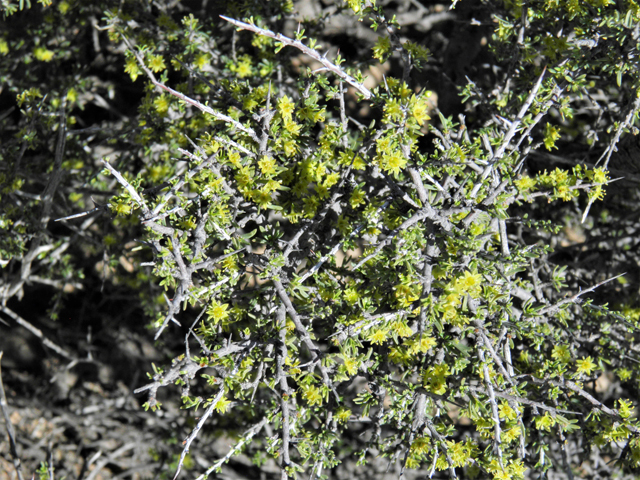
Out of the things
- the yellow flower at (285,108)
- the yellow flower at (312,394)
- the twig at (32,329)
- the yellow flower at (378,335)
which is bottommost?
the twig at (32,329)

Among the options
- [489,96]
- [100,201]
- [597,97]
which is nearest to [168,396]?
[100,201]

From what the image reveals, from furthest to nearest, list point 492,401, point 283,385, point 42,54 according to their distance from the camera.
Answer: point 42,54 → point 283,385 → point 492,401

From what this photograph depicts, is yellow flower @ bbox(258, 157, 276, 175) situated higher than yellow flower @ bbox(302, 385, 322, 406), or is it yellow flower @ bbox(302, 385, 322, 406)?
yellow flower @ bbox(258, 157, 276, 175)

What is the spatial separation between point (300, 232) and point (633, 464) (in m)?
1.76

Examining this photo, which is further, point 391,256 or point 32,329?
Result: point 32,329

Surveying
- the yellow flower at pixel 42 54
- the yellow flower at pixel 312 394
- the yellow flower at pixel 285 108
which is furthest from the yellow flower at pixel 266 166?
the yellow flower at pixel 42 54

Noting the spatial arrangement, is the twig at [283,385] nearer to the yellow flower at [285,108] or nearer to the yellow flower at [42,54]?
the yellow flower at [285,108]

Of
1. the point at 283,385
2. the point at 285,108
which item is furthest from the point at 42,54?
the point at 283,385

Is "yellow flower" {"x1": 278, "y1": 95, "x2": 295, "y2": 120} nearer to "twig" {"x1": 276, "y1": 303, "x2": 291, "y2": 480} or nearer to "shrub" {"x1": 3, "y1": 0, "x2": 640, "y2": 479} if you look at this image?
"shrub" {"x1": 3, "y1": 0, "x2": 640, "y2": 479}

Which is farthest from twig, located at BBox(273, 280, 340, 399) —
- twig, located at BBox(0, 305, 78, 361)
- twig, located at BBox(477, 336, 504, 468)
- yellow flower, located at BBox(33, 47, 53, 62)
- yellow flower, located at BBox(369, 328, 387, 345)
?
yellow flower, located at BBox(33, 47, 53, 62)

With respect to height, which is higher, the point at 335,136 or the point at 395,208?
the point at 335,136

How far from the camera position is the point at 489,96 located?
2432 millimetres

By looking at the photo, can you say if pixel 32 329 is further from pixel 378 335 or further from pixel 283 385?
pixel 378 335

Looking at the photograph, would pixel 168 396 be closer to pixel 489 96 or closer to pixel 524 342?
pixel 524 342
